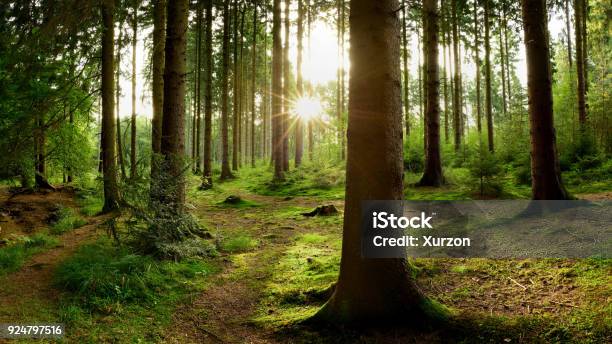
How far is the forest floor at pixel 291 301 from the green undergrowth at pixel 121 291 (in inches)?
0.8

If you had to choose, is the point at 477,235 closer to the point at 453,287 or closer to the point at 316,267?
the point at 453,287

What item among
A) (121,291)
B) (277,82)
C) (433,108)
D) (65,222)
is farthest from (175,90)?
(277,82)

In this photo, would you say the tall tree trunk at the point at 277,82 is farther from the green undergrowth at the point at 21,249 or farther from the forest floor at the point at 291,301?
the green undergrowth at the point at 21,249

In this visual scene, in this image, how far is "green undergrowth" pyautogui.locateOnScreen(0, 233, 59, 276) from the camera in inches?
240

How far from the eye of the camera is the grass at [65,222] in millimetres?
8703

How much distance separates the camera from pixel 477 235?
663 cm

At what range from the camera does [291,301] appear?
207 inches

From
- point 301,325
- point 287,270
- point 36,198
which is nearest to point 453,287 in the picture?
point 301,325

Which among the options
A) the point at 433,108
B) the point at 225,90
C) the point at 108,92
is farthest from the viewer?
the point at 225,90

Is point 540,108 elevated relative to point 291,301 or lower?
elevated

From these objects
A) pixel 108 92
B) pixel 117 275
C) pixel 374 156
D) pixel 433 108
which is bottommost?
pixel 117 275

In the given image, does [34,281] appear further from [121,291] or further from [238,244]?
[238,244]

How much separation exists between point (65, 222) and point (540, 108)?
10.6 metres

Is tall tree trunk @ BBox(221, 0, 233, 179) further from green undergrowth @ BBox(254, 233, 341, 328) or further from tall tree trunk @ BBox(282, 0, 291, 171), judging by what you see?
green undergrowth @ BBox(254, 233, 341, 328)
